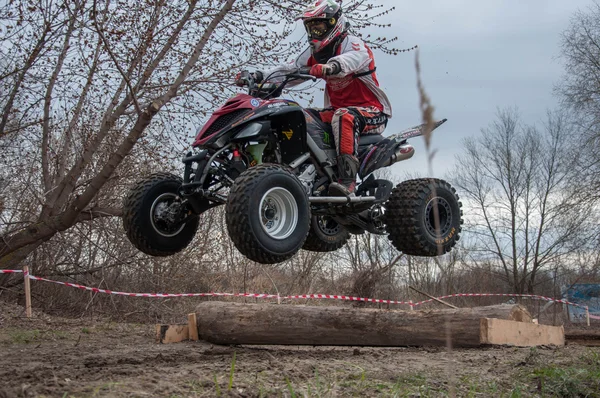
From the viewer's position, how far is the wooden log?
6105mm

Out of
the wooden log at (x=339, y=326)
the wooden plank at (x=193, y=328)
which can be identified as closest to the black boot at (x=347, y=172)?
the wooden log at (x=339, y=326)

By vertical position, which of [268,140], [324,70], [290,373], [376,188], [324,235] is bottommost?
[290,373]

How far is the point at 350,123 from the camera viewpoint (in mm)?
5984

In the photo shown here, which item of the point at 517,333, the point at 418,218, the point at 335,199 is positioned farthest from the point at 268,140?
the point at 517,333

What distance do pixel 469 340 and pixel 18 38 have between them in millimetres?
6541

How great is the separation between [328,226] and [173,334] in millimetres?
2108

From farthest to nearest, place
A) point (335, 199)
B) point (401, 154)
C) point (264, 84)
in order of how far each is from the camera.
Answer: point (401, 154)
point (264, 84)
point (335, 199)

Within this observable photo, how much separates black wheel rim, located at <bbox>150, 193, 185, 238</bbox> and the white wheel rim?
878 mm

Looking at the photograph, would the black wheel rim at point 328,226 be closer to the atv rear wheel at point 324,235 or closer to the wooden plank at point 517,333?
the atv rear wheel at point 324,235

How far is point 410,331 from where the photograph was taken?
626cm

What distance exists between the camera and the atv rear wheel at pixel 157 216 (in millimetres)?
5535

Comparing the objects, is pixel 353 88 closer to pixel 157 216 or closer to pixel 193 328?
pixel 157 216

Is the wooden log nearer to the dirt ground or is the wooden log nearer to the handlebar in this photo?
the dirt ground

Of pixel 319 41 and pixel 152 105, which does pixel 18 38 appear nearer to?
pixel 152 105
